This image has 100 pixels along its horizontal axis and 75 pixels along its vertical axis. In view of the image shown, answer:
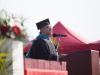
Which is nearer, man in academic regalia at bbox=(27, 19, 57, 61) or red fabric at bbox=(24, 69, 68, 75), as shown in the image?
red fabric at bbox=(24, 69, 68, 75)

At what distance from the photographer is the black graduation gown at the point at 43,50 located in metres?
5.50

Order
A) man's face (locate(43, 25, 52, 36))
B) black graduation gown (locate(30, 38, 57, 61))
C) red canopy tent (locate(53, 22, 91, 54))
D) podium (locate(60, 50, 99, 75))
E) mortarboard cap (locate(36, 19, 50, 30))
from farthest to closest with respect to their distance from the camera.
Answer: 1. red canopy tent (locate(53, 22, 91, 54))
2. podium (locate(60, 50, 99, 75))
3. mortarboard cap (locate(36, 19, 50, 30))
4. man's face (locate(43, 25, 52, 36))
5. black graduation gown (locate(30, 38, 57, 61))

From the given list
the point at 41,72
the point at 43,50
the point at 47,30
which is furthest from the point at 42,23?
the point at 41,72

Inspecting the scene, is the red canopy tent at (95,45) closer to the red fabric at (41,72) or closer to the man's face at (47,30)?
the man's face at (47,30)

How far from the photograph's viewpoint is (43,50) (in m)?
5.59

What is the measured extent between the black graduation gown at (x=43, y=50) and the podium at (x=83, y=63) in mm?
1559

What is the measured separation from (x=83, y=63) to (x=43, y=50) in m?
1.92

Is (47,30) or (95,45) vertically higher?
(47,30)

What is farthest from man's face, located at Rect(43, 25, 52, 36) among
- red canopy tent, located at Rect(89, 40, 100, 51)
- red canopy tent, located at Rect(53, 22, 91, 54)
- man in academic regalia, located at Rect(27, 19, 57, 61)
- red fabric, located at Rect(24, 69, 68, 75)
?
red canopy tent, located at Rect(89, 40, 100, 51)

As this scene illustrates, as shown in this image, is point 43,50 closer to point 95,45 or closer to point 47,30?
point 47,30

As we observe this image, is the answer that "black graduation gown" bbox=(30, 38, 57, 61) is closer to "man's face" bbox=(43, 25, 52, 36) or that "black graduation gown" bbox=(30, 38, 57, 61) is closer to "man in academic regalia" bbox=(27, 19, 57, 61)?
"man in academic regalia" bbox=(27, 19, 57, 61)

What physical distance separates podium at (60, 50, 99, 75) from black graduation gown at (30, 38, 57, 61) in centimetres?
Result: 156

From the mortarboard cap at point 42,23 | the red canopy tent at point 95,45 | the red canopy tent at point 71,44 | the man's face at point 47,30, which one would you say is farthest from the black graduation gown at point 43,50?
the red canopy tent at point 95,45

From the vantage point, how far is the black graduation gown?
5.50 metres
